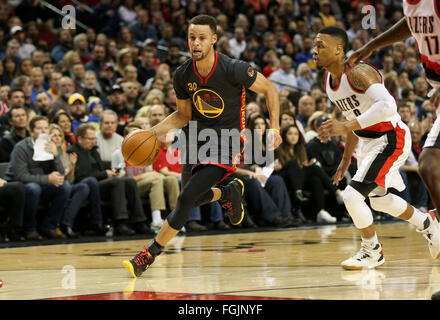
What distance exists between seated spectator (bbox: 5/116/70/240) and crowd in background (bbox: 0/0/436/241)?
1 centimetres

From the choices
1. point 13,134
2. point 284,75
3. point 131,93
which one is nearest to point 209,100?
point 13,134

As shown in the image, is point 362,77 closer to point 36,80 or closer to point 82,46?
point 36,80

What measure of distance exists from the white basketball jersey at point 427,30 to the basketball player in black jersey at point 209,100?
1.26 meters

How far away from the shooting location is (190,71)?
5.42 meters

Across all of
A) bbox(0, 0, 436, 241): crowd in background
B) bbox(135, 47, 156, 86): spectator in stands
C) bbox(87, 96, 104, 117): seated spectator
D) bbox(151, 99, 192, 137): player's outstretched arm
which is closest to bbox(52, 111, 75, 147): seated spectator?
bbox(0, 0, 436, 241): crowd in background

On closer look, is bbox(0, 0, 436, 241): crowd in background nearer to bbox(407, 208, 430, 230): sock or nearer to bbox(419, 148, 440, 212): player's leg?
bbox(407, 208, 430, 230): sock

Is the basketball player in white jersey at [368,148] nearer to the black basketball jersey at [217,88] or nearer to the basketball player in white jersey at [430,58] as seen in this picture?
the black basketball jersey at [217,88]

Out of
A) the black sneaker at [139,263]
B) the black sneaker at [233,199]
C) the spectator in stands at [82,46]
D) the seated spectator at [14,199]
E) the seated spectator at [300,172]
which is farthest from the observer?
the spectator in stands at [82,46]

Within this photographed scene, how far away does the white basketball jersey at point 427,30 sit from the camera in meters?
4.15

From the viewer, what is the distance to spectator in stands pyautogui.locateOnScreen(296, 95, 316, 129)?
1175 cm

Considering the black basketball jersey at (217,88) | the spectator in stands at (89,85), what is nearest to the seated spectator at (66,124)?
the spectator in stands at (89,85)

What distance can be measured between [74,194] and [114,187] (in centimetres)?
50
